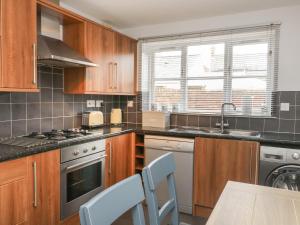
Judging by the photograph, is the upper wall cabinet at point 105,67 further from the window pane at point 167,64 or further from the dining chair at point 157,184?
the dining chair at point 157,184

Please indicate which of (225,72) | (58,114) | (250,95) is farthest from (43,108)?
(250,95)

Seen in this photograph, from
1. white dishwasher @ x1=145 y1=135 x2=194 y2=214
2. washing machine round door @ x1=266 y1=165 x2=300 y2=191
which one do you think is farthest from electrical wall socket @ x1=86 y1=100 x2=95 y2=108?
washing machine round door @ x1=266 y1=165 x2=300 y2=191

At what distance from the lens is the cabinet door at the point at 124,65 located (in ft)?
10.6

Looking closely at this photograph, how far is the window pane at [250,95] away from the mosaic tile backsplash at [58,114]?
111 mm

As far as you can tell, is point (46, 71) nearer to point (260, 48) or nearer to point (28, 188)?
point (28, 188)

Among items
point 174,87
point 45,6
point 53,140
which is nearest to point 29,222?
point 53,140

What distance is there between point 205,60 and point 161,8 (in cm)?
88

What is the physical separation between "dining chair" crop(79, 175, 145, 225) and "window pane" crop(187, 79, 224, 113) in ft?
7.74

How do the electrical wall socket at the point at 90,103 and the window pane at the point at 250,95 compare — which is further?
the electrical wall socket at the point at 90,103

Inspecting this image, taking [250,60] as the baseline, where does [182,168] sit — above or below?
below

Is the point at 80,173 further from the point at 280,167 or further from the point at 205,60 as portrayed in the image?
the point at 205,60

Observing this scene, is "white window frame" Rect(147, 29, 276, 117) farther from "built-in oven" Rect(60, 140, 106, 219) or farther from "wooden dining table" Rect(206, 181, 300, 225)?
"wooden dining table" Rect(206, 181, 300, 225)

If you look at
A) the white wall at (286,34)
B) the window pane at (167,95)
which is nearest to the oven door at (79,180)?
the window pane at (167,95)

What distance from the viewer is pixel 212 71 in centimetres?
325
